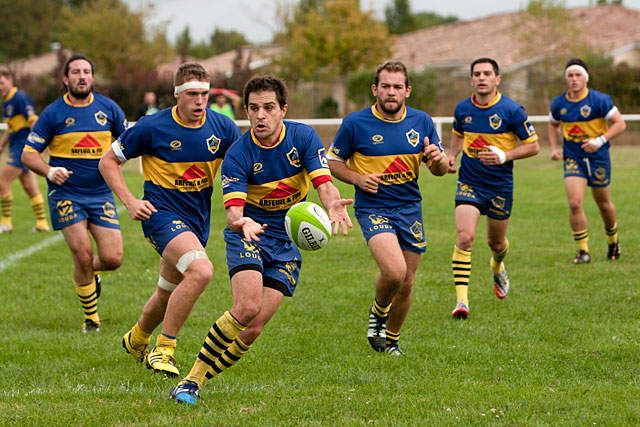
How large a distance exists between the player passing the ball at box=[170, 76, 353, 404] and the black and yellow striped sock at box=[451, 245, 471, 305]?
2.73 m

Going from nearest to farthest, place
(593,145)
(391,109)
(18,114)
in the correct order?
(391,109), (593,145), (18,114)

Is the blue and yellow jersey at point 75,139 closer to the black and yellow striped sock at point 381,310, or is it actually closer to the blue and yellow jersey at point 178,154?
the blue and yellow jersey at point 178,154

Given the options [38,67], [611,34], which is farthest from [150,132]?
[38,67]

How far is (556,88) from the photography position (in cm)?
3525

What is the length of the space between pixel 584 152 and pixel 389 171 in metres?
4.80

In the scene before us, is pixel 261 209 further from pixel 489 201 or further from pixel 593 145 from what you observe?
pixel 593 145

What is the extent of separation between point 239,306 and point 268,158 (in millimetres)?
1032

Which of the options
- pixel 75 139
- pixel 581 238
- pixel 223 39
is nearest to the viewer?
pixel 75 139

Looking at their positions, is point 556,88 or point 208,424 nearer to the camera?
point 208,424

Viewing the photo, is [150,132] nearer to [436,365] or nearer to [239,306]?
[239,306]

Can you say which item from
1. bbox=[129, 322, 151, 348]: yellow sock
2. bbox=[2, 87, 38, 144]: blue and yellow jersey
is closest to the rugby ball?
bbox=[129, 322, 151, 348]: yellow sock

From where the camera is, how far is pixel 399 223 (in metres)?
6.46

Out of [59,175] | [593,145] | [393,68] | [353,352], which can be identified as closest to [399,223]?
[353,352]

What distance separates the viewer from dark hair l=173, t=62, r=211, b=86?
5.72m
